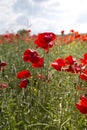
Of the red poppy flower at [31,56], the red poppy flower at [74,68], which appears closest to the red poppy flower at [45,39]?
the red poppy flower at [31,56]

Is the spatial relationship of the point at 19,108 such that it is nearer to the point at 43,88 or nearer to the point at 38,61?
the point at 43,88

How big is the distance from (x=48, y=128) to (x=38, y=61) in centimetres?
53

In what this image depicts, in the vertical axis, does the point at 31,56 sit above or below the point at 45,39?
below

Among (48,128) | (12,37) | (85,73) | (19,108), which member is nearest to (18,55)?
(12,37)

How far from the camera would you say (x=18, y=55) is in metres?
6.22

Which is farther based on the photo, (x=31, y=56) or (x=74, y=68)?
(x=31, y=56)

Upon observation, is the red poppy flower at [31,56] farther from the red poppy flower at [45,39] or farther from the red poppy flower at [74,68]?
the red poppy flower at [74,68]

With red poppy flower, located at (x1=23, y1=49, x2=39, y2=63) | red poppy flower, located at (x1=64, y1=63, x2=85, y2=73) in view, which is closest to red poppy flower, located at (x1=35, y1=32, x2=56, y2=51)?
red poppy flower, located at (x1=23, y1=49, x2=39, y2=63)

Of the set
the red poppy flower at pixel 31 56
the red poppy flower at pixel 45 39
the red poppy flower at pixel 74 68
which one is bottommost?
the red poppy flower at pixel 74 68

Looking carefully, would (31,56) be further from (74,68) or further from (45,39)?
(74,68)

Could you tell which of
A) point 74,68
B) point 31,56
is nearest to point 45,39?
point 31,56

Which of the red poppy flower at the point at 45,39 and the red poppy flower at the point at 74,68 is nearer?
the red poppy flower at the point at 74,68

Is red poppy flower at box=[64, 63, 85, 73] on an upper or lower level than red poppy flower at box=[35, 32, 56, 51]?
lower

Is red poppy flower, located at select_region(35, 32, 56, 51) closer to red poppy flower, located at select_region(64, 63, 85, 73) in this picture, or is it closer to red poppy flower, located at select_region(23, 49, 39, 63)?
red poppy flower, located at select_region(23, 49, 39, 63)
